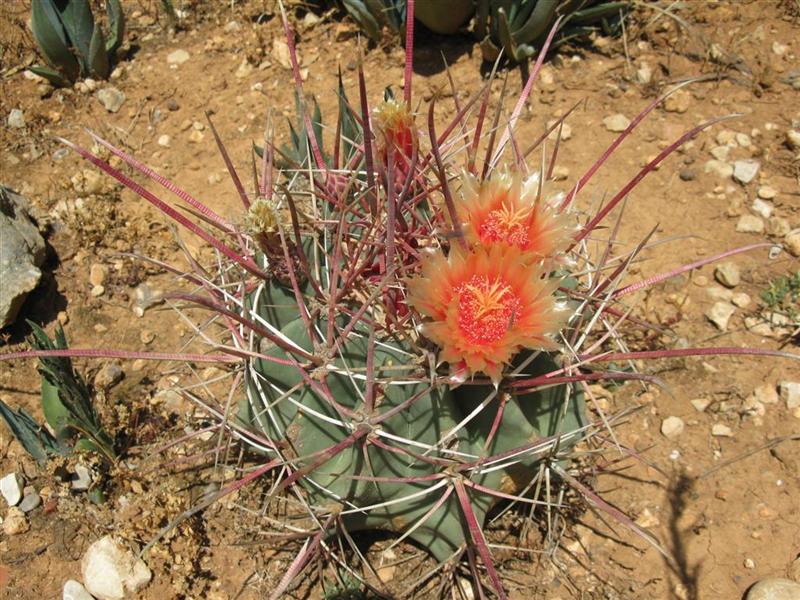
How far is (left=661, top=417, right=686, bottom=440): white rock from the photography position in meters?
2.12

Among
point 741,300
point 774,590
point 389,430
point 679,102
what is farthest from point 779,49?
point 389,430

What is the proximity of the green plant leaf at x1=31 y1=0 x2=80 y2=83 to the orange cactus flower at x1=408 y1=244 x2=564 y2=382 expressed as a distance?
256 centimetres

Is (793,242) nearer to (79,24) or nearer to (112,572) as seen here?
(112,572)

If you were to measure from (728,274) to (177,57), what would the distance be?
2.64m

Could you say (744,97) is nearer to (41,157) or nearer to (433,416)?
(433,416)

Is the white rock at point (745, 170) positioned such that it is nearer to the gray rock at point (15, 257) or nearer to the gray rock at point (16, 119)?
the gray rock at point (15, 257)

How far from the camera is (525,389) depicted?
4.88 feet

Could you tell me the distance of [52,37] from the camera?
3057 millimetres

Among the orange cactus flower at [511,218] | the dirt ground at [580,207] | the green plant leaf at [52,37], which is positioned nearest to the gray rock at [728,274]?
the dirt ground at [580,207]

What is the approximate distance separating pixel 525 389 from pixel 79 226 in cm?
198

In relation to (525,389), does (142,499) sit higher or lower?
lower

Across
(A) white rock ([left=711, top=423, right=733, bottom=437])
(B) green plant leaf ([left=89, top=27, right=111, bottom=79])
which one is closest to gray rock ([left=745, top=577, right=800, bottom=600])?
(A) white rock ([left=711, top=423, right=733, bottom=437])

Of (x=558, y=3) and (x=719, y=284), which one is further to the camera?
(x=558, y=3)

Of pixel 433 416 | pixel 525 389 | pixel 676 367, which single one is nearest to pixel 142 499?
pixel 433 416
